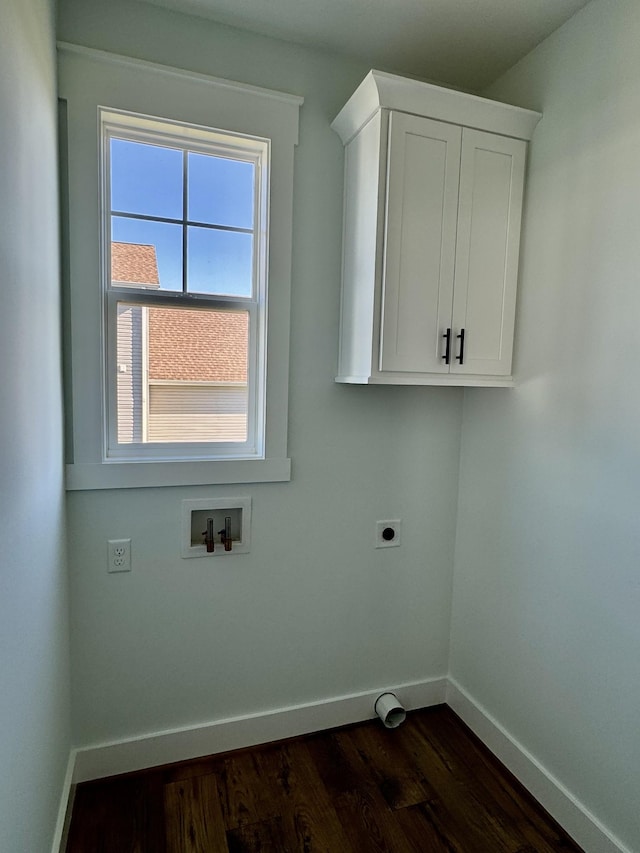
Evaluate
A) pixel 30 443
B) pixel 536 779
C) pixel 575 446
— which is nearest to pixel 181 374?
pixel 30 443

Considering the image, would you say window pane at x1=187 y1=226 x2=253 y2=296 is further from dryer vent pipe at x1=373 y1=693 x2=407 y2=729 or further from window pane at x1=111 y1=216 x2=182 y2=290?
dryer vent pipe at x1=373 y1=693 x2=407 y2=729

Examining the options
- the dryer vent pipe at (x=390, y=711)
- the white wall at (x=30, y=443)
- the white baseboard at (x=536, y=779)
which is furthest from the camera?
the dryer vent pipe at (x=390, y=711)

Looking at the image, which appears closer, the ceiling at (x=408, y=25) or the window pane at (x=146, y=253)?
the ceiling at (x=408, y=25)

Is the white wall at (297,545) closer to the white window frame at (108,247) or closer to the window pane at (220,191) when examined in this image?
the white window frame at (108,247)

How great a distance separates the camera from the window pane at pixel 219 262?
1815 mm

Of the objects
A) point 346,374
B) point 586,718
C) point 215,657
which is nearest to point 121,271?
point 346,374

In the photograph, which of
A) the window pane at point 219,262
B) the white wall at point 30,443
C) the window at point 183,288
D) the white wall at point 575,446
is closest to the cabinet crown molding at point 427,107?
the white wall at point 575,446

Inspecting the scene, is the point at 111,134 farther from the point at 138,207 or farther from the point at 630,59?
the point at 630,59

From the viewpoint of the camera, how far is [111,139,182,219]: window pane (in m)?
1.71

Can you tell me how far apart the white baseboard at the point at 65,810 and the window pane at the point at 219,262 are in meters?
1.72

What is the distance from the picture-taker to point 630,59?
4.82 feet

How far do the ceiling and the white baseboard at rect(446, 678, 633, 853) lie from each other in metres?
2.62

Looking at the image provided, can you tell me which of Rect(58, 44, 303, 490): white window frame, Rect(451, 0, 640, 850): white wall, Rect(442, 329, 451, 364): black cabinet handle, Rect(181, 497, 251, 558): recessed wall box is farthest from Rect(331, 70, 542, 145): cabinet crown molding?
Rect(181, 497, 251, 558): recessed wall box

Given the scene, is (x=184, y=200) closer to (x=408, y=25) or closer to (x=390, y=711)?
(x=408, y=25)
